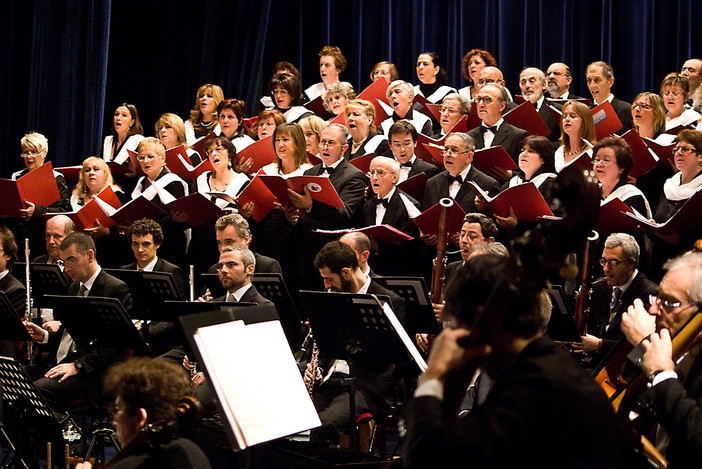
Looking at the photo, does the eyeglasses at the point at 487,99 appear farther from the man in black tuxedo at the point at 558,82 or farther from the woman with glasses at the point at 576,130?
the man in black tuxedo at the point at 558,82

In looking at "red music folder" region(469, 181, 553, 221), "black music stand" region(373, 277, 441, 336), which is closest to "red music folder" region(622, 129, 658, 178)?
"red music folder" region(469, 181, 553, 221)

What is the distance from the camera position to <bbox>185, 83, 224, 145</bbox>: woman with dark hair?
8961 millimetres

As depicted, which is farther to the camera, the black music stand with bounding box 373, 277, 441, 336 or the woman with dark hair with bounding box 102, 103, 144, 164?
the woman with dark hair with bounding box 102, 103, 144, 164

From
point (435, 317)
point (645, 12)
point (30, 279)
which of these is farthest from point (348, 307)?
point (645, 12)

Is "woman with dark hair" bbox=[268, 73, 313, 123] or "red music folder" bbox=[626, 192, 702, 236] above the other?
"woman with dark hair" bbox=[268, 73, 313, 123]

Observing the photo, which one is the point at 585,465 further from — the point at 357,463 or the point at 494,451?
the point at 357,463

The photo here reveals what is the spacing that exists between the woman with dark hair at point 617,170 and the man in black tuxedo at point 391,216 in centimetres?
116

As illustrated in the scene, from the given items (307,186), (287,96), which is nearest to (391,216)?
(307,186)

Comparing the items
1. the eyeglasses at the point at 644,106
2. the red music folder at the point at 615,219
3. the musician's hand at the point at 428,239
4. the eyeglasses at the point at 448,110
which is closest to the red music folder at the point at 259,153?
the eyeglasses at the point at 448,110

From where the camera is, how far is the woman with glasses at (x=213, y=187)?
23.0ft

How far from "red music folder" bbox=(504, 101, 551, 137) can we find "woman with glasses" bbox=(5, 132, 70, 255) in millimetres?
3679

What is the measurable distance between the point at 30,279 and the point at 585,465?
16.9 feet

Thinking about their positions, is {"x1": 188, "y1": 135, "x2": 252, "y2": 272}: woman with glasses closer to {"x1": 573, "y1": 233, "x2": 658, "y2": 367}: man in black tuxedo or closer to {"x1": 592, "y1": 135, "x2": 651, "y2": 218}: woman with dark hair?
{"x1": 592, "y1": 135, "x2": 651, "y2": 218}: woman with dark hair

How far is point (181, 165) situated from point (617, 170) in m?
3.60
